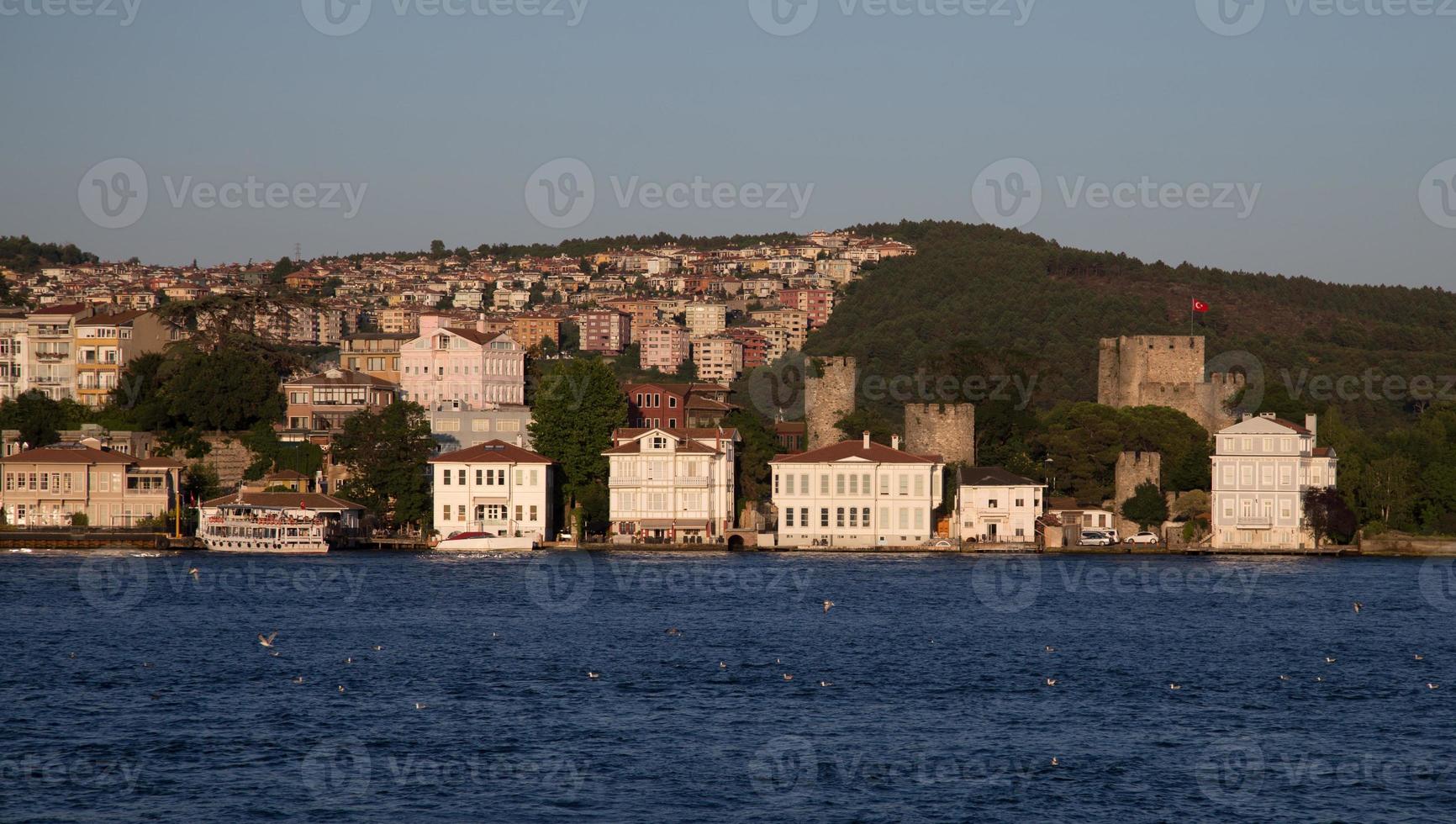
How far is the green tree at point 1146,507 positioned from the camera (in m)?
66.7

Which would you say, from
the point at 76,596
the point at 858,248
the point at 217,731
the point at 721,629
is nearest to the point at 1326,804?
the point at 217,731

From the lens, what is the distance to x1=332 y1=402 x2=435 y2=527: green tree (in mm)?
67688

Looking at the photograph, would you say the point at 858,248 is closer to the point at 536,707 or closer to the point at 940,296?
the point at 940,296

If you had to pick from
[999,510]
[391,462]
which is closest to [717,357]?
[391,462]

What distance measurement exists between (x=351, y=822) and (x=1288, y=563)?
45.3 meters

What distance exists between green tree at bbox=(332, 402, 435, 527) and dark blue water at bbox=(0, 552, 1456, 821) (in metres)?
15.2
